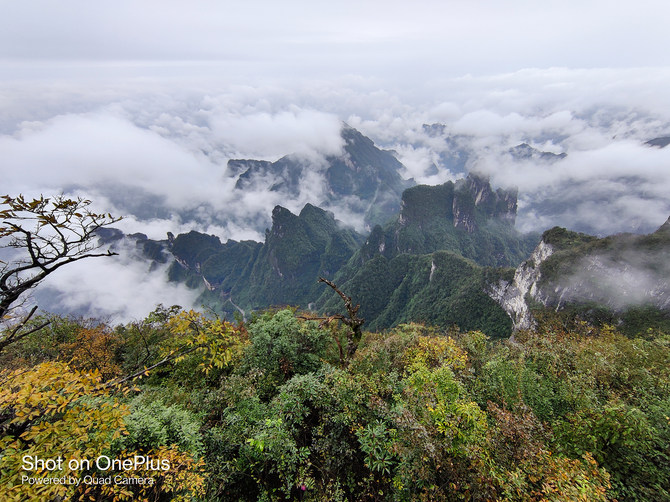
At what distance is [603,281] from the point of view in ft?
191

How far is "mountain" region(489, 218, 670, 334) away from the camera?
50688 millimetres

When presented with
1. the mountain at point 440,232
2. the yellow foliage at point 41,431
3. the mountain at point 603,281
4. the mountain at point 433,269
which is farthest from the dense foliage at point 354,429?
the mountain at point 440,232

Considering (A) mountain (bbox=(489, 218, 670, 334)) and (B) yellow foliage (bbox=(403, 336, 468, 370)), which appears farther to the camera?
(A) mountain (bbox=(489, 218, 670, 334))

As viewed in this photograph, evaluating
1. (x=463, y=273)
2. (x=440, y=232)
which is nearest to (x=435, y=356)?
(x=463, y=273)

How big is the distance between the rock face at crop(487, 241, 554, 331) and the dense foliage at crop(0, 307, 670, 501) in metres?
67.1

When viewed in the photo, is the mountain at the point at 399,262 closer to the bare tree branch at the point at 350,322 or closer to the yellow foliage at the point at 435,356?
the yellow foliage at the point at 435,356

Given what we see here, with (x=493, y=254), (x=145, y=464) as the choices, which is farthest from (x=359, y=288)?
(x=145, y=464)

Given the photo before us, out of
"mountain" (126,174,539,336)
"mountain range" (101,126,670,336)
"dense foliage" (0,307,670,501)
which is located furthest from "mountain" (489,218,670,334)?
"dense foliage" (0,307,670,501)

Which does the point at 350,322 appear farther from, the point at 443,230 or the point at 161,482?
the point at 443,230

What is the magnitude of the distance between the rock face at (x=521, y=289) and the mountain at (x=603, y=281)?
0.26m

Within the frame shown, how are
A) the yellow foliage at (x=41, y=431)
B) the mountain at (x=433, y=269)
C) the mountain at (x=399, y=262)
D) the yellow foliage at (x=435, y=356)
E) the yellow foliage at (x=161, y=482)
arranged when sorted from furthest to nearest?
1. the mountain at (x=399, y=262)
2. the mountain at (x=433, y=269)
3. the yellow foliage at (x=435, y=356)
4. the yellow foliage at (x=161, y=482)
5. the yellow foliage at (x=41, y=431)

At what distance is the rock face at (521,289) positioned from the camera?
2754 inches

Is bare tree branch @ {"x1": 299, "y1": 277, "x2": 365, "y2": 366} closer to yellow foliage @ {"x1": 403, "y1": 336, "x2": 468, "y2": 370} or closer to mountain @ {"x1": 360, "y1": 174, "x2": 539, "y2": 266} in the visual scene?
yellow foliage @ {"x1": 403, "y1": 336, "x2": 468, "y2": 370}

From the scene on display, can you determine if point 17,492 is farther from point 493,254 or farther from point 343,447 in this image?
Result: point 493,254
